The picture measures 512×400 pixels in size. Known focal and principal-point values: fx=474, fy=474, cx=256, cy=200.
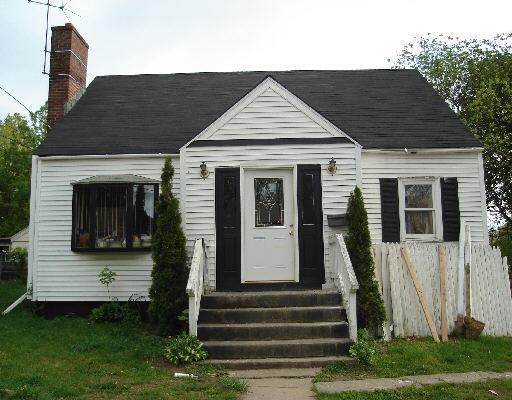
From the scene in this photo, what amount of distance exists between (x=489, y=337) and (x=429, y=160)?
3786mm

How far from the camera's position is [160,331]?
8.14 metres

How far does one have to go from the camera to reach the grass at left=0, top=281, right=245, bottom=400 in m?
5.63

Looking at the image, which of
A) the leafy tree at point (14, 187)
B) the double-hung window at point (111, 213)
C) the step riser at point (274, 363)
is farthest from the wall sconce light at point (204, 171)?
the leafy tree at point (14, 187)

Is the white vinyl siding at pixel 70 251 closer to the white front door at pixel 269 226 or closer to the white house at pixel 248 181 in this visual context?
the white house at pixel 248 181

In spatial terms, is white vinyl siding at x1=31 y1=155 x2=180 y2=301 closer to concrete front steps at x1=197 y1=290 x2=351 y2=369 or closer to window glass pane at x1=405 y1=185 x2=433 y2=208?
concrete front steps at x1=197 y1=290 x2=351 y2=369

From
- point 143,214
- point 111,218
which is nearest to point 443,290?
point 143,214

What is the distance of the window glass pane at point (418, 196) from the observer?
10.2 metres

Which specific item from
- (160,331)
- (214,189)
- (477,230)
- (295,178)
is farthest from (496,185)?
(160,331)

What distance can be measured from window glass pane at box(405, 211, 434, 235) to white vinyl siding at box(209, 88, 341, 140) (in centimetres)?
264

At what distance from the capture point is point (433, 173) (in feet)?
33.3

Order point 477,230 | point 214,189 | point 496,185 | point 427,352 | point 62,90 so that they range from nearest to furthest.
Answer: point 427,352, point 214,189, point 477,230, point 62,90, point 496,185

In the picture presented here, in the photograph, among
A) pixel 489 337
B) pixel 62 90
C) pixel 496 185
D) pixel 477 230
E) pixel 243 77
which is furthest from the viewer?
pixel 496 185

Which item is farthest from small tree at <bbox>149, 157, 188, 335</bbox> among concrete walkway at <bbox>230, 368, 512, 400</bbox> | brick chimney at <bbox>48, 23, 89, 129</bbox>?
brick chimney at <bbox>48, 23, 89, 129</bbox>

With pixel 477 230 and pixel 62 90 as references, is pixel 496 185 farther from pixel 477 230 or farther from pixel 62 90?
pixel 62 90
